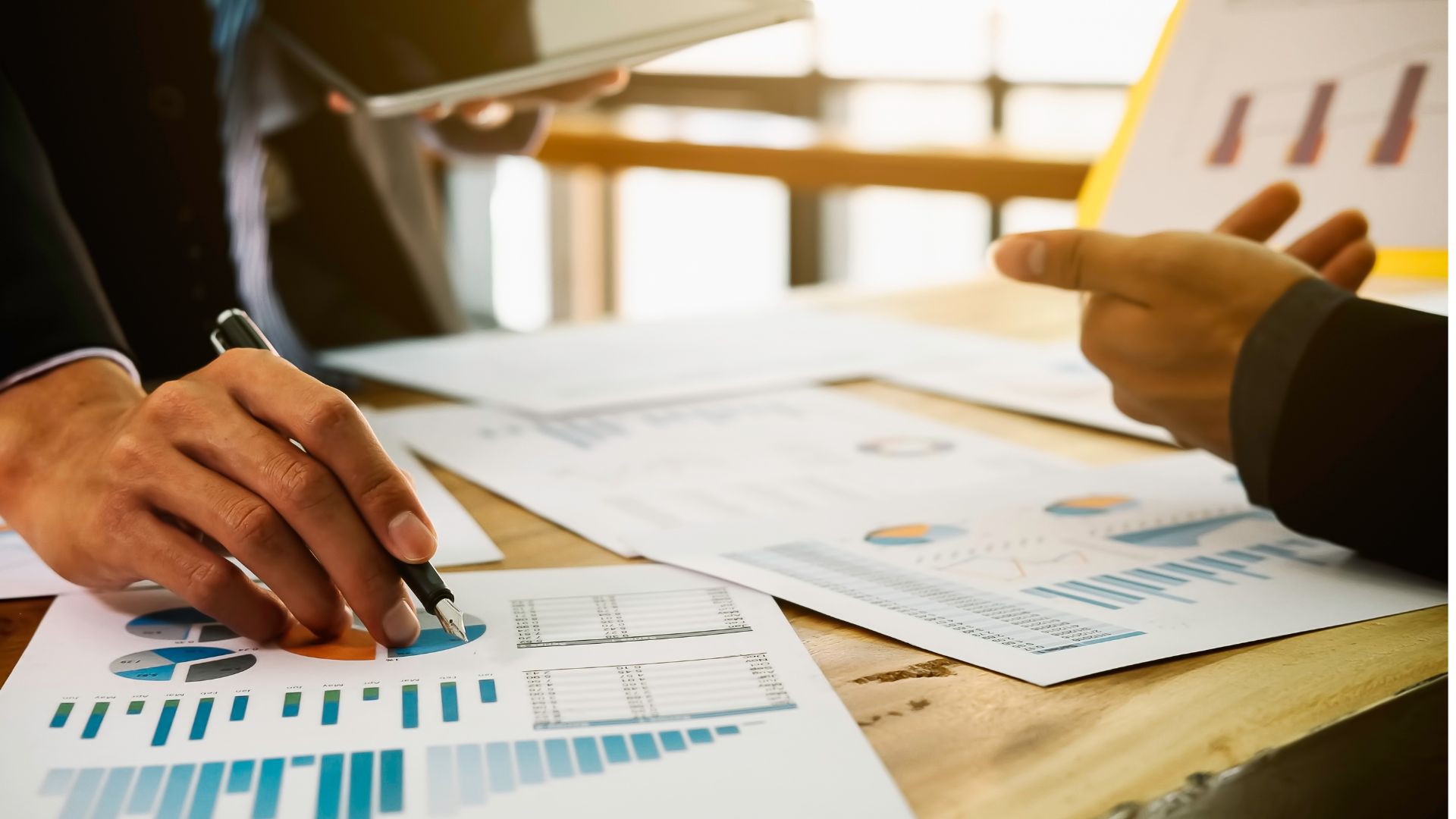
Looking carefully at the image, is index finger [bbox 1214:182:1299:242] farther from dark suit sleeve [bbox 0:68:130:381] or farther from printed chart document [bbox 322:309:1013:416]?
dark suit sleeve [bbox 0:68:130:381]

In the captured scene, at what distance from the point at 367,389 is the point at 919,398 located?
427 millimetres

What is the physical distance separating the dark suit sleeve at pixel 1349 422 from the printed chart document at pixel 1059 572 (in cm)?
2

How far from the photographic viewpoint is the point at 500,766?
0.38m

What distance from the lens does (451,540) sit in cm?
61

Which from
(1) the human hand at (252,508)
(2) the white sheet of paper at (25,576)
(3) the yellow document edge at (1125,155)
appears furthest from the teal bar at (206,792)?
(3) the yellow document edge at (1125,155)

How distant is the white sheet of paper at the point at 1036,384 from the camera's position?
0.88 metres

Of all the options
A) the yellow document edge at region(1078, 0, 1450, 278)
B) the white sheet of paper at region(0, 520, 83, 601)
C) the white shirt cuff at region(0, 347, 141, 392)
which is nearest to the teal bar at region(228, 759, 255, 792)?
the white sheet of paper at region(0, 520, 83, 601)

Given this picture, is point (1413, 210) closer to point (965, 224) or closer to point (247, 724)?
point (247, 724)

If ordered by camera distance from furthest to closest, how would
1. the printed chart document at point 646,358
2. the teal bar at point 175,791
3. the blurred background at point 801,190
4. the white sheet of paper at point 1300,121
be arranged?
the blurred background at point 801,190
the printed chart document at point 646,358
the white sheet of paper at point 1300,121
the teal bar at point 175,791

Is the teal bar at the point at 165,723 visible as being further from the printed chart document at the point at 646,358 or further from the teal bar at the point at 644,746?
the printed chart document at the point at 646,358

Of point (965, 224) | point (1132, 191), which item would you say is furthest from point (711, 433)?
point (965, 224)

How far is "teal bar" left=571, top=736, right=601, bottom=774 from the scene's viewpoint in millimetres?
376

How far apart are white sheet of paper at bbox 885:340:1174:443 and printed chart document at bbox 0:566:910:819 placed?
431mm

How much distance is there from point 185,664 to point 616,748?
18 cm
